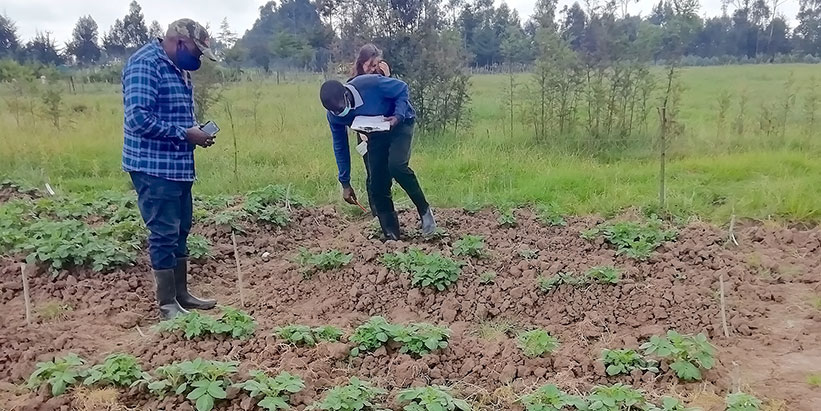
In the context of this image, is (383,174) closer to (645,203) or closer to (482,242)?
(482,242)

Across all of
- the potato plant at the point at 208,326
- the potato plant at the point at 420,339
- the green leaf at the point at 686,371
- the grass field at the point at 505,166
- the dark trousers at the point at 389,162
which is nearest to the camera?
the green leaf at the point at 686,371

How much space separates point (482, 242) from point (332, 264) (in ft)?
3.37

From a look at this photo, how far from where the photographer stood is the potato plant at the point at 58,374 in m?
2.79

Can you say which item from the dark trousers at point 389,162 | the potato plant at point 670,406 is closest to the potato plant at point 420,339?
the potato plant at point 670,406

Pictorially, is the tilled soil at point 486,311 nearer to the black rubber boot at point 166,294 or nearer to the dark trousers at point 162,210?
the black rubber boot at point 166,294

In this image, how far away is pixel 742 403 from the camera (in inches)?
103

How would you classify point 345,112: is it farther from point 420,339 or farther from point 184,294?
point 420,339

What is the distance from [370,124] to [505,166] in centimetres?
320

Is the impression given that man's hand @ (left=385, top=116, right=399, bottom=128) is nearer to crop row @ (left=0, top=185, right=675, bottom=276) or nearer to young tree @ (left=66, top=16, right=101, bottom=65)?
crop row @ (left=0, top=185, right=675, bottom=276)

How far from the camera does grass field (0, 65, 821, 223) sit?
5992mm

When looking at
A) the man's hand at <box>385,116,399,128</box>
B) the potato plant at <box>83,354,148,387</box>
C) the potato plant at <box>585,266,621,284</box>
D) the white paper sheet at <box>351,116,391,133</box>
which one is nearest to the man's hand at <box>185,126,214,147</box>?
the potato plant at <box>83,354,148,387</box>

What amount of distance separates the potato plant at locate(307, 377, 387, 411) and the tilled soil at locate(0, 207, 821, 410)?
0.07 m

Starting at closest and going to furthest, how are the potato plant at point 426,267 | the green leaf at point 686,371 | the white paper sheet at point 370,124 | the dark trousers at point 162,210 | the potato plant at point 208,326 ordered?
the green leaf at point 686,371, the potato plant at point 208,326, the dark trousers at point 162,210, the potato plant at point 426,267, the white paper sheet at point 370,124

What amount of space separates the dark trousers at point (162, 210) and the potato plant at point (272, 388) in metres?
1.19
